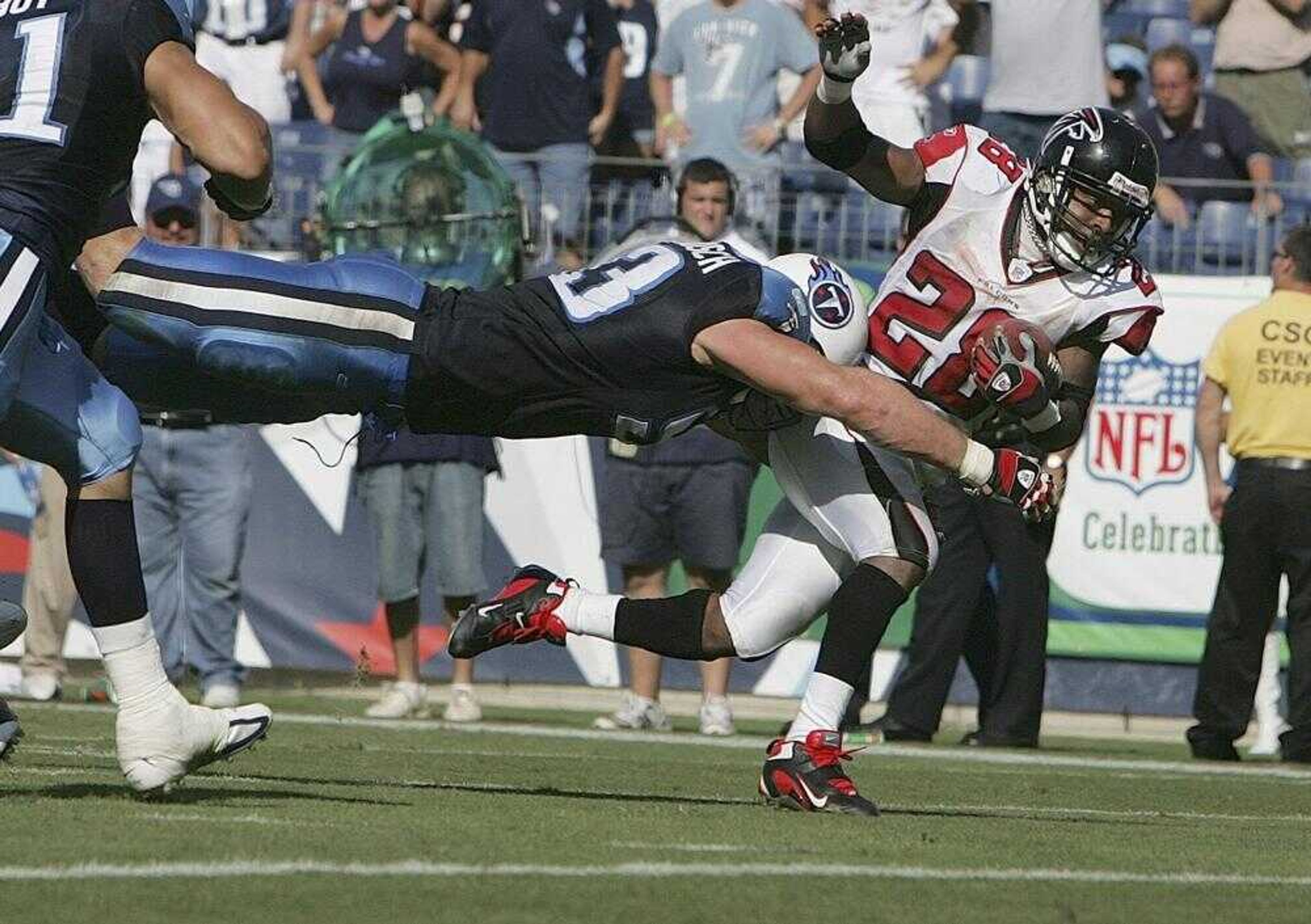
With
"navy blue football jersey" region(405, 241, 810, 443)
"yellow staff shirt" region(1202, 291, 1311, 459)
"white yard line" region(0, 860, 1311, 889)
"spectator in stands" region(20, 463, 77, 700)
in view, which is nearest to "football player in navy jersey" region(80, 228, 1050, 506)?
"navy blue football jersey" region(405, 241, 810, 443)

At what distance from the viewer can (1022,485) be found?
5.33 m

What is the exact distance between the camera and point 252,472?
1109 cm

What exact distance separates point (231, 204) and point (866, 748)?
13.3ft

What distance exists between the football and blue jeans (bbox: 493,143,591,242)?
20.0ft

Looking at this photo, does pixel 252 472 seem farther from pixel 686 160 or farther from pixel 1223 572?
pixel 1223 572

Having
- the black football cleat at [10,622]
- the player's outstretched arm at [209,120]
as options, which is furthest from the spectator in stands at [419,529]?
the player's outstretched arm at [209,120]

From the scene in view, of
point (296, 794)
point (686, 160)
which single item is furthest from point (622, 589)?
point (296, 794)

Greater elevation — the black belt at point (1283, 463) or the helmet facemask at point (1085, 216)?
the helmet facemask at point (1085, 216)

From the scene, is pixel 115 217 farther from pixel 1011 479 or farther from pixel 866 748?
pixel 866 748

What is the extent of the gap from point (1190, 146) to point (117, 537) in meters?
8.04

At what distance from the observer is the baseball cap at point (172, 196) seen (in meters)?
9.89

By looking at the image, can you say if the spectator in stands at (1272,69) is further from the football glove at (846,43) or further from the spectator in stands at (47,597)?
the football glove at (846,43)

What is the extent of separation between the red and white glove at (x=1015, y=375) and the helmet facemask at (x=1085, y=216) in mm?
423

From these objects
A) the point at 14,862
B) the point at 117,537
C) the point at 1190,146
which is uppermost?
Result: the point at 1190,146
